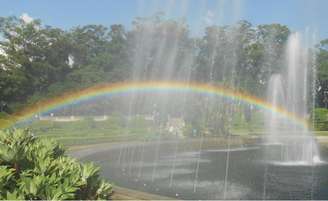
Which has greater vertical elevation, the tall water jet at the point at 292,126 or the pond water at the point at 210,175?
the tall water jet at the point at 292,126

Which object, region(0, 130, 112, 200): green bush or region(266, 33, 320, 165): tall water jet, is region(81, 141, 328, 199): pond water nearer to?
region(266, 33, 320, 165): tall water jet

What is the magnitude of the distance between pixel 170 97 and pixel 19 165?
1539 inches

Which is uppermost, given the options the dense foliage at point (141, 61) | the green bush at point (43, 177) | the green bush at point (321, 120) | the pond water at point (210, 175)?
the dense foliage at point (141, 61)

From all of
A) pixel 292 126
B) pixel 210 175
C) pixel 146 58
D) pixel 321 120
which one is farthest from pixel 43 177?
pixel 146 58

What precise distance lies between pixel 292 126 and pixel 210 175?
20.0 meters

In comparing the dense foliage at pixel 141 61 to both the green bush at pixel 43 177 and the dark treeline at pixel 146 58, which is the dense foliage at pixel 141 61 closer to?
the dark treeline at pixel 146 58

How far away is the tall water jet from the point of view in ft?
79.2

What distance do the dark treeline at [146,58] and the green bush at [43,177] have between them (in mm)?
48370

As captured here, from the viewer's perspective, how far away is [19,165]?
696 centimetres

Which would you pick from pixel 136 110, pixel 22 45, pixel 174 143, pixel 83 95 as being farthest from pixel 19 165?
pixel 22 45

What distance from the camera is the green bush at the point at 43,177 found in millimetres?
5383

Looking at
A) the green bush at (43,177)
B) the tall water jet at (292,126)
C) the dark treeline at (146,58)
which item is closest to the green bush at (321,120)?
the tall water jet at (292,126)

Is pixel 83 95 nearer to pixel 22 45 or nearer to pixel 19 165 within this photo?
pixel 22 45

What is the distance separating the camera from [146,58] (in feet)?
186
